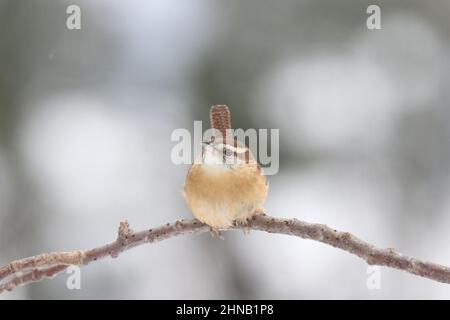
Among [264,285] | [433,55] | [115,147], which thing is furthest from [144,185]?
[433,55]

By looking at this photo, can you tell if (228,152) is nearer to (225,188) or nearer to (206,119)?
(225,188)

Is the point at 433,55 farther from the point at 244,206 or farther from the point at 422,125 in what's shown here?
the point at 244,206

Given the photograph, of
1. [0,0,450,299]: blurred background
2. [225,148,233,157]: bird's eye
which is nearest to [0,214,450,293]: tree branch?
[225,148,233,157]: bird's eye

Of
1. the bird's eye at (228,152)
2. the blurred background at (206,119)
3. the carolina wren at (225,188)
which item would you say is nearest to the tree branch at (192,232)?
the carolina wren at (225,188)

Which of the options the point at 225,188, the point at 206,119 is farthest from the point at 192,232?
the point at 206,119

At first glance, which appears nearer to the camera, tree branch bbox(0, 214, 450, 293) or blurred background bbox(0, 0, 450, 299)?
tree branch bbox(0, 214, 450, 293)

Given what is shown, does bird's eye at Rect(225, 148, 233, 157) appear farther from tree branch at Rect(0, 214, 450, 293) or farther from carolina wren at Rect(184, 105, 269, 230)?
tree branch at Rect(0, 214, 450, 293)

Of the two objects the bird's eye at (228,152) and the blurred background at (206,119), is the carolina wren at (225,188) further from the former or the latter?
the blurred background at (206,119)
